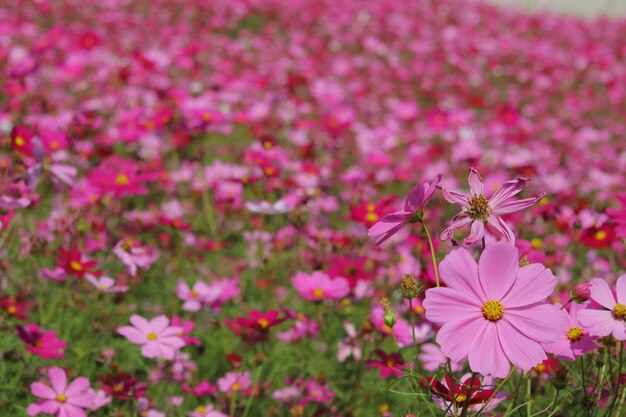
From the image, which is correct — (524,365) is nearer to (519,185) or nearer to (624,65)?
(519,185)

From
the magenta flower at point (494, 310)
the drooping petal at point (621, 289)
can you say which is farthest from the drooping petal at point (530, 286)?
the drooping petal at point (621, 289)

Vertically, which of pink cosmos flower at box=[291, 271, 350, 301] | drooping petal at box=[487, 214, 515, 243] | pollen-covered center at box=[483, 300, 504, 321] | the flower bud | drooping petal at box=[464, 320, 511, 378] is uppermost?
the flower bud

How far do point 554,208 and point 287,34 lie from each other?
5.33 metres

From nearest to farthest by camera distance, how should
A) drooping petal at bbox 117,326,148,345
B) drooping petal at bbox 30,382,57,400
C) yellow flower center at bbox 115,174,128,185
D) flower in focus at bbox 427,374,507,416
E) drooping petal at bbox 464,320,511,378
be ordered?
drooping petal at bbox 464,320,511,378
flower in focus at bbox 427,374,507,416
drooping petal at bbox 30,382,57,400
drooping petal at bbox 117,326,148,345
yellow flower center at bbox 115,174,128,185

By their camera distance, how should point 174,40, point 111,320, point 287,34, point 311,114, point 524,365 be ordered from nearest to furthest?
point 524,365
point 111,320
point 311,114
point 174,40
point 287,34

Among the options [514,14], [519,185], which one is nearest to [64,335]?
[519,185]

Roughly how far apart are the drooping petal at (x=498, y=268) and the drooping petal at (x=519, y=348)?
A: 2.0 inches

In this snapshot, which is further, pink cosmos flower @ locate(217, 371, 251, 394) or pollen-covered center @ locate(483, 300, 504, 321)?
pink cosmos flower @ locate(217, 371, 251, 394)

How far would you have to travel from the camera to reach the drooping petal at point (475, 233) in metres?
1.01

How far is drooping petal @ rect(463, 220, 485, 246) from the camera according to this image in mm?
1010

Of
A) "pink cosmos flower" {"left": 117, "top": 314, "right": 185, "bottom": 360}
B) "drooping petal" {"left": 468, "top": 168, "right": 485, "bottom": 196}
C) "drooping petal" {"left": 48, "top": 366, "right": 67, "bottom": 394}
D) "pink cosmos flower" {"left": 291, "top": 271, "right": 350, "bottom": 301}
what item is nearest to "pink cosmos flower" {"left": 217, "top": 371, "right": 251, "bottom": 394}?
"pink cosmos flower" {"left": 117, "top": 314, "right": 185, "bottom": 360}

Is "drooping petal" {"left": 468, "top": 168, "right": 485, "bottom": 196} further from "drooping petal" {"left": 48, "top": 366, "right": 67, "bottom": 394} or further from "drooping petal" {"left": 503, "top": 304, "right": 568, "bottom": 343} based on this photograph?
"drooping petal" {"left": 48, "top": 366, "right": 67, "bottom": 394}

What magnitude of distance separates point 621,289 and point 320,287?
867mm

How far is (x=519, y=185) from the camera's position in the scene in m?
1.06
